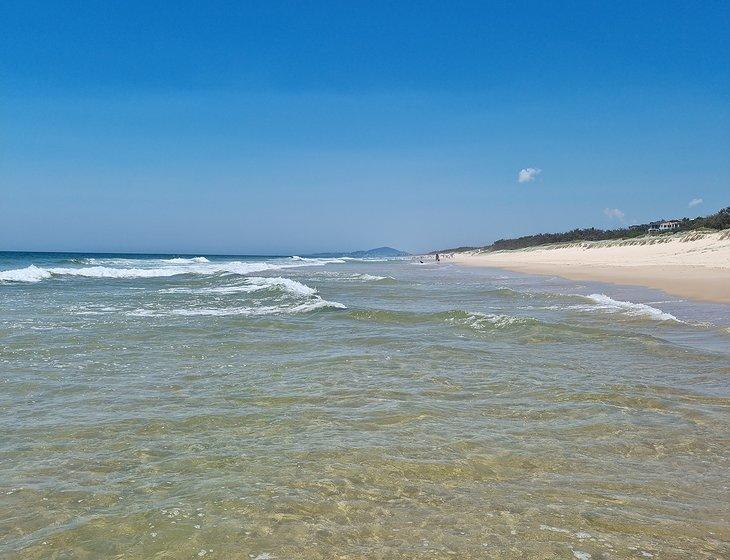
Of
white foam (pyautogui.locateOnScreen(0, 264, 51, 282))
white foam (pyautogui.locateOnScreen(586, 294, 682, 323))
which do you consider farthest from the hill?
white foam (pyautogui.locateOnScreen(0, 264, 51, 282))

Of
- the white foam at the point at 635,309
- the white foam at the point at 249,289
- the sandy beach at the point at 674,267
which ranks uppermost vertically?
the sandy beach at the point at 674,267

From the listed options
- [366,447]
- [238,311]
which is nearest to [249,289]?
[238,311]

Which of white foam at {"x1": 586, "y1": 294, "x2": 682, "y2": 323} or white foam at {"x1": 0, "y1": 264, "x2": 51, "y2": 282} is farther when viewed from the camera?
white foam at {"x1": 0, "y1": 264, "x2": 51, "y2": 282}

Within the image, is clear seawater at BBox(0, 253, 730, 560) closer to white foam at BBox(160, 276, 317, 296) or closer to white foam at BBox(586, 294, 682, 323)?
white foam at BBox(586, 294, 682, 323)

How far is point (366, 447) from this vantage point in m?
4.81

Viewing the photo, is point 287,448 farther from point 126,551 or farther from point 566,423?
point 566,423

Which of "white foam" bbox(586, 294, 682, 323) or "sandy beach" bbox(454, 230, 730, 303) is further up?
"sandy beach" bbox(454, 230, 730, 303)

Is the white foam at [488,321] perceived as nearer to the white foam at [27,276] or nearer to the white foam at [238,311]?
the white foam at [238,311]

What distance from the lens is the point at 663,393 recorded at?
6.60 meters

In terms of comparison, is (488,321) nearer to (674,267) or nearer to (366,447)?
(366,447)

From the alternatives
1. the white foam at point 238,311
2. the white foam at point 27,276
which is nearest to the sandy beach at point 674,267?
the white foam at point 238,311

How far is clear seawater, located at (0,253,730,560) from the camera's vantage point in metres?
3.31

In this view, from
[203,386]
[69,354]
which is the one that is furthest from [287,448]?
[69,354]

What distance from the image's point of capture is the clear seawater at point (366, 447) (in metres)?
3.31
